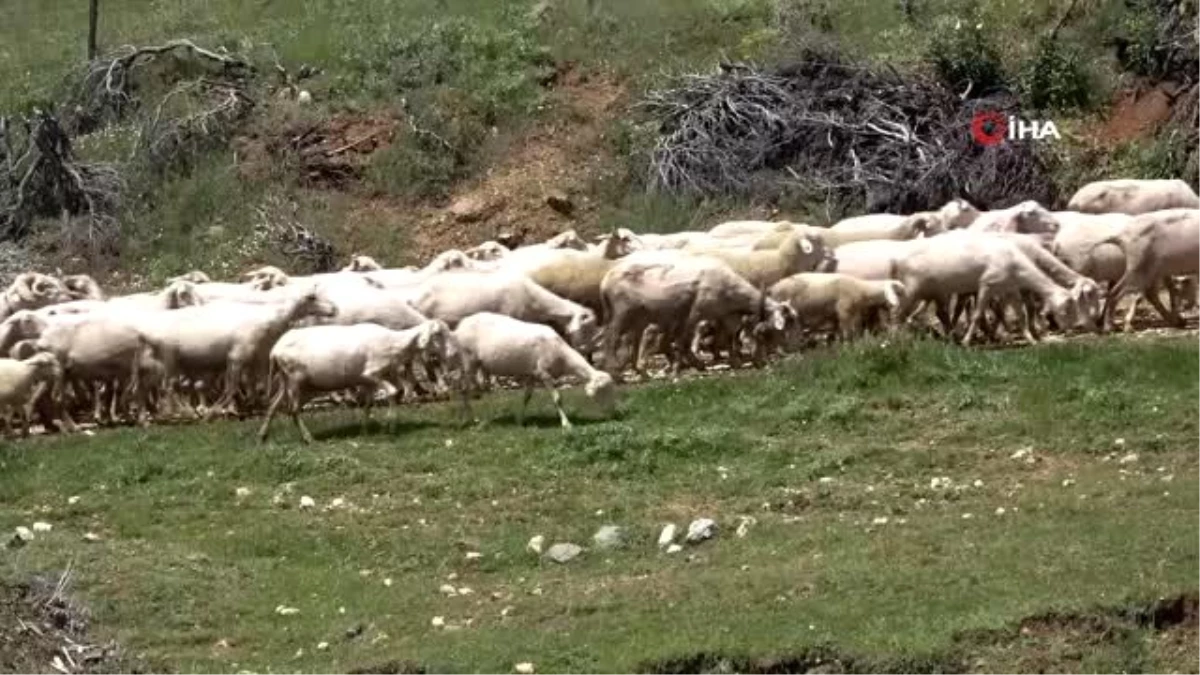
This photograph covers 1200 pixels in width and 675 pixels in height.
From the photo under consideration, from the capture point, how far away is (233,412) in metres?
20.4

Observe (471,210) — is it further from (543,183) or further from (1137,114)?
(1137,114)

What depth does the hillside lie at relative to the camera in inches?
1305

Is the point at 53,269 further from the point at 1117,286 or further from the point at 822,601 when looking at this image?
the point at 822,601

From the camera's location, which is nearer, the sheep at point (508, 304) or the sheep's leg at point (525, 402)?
the sheep's leg at point (525, 402)

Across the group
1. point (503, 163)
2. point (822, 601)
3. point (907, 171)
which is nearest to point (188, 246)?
point (503, 163)

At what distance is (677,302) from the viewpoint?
2070 centimetres

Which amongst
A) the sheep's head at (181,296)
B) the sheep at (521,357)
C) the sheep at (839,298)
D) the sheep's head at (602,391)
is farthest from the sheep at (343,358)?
the sheep at (839,298)

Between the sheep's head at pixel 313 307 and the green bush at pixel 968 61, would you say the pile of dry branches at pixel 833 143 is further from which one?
the sheep's head at pixel 313 307

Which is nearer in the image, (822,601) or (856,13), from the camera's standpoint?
(822,601)

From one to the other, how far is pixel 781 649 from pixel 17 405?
1027cm

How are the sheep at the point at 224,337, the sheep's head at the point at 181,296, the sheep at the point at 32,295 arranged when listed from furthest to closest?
the sheep at the point at 32,295
the sheep's head at the point at 181,296
the sheep at the point at 224,337

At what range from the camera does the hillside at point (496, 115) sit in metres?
33.2

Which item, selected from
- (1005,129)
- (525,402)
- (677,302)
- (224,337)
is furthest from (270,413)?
(1005,129)

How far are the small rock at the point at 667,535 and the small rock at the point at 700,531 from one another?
0.12 meters
